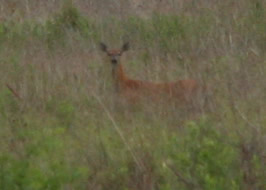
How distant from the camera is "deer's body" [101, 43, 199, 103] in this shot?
859cm

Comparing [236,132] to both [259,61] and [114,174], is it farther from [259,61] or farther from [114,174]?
[259,61]

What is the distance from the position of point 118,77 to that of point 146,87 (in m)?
0.75

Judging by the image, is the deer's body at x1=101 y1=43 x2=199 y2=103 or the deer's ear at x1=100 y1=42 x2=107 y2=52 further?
the deer's ear at x1=100 y1=42 x2=107 y2=52

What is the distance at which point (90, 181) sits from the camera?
5.91m

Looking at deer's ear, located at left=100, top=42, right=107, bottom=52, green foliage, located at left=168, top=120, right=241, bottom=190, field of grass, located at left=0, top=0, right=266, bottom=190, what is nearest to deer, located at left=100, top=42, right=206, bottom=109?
deer's ear, located at left=100, top=42, right=107, bottom=52

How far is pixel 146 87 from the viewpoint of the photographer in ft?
30.0

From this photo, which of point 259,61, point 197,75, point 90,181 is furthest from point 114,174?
point 259,61

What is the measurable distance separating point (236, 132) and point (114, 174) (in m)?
0.99

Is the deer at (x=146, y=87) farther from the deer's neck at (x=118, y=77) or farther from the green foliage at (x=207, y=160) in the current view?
the green foliage at (x=207, y=160)

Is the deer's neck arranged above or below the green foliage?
below

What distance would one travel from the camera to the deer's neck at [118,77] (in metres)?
9.63

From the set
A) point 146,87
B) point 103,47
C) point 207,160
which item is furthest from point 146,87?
point 207,160

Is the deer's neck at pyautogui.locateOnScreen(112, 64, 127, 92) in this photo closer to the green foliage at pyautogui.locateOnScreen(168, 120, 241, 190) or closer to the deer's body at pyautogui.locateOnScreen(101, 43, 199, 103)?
the deer's body at pyautogui.locateOnScreen(101, 43, 199, 103)

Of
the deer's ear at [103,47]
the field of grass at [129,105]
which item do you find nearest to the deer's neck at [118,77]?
the field of grass at [129,105]
